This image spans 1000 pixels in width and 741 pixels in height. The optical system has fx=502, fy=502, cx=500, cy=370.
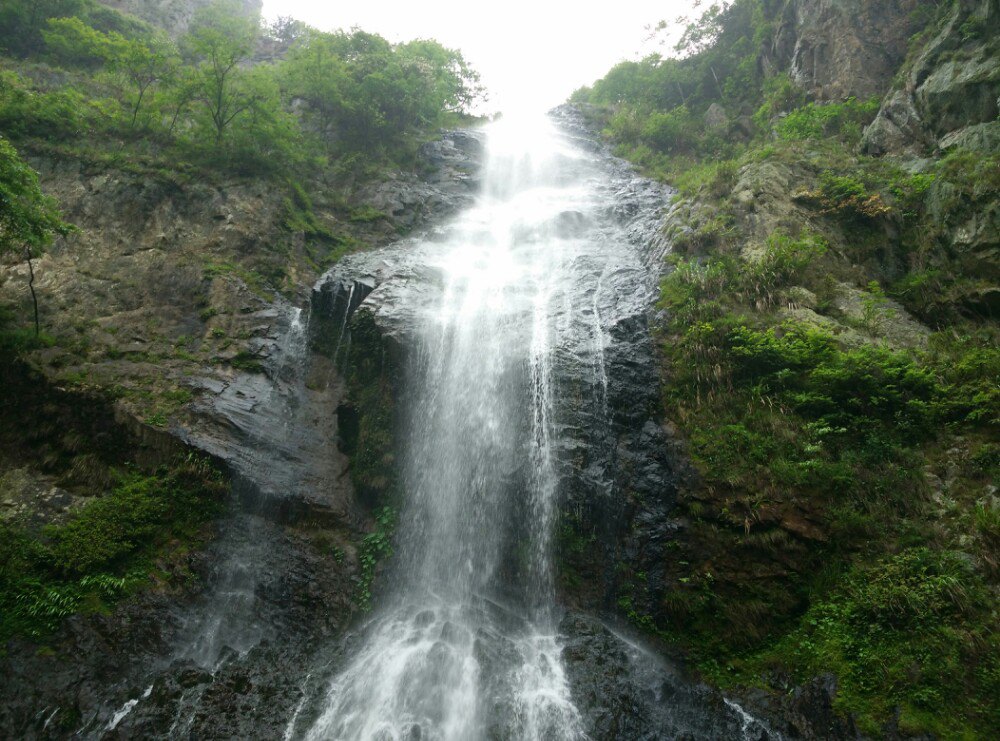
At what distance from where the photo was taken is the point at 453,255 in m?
14.6

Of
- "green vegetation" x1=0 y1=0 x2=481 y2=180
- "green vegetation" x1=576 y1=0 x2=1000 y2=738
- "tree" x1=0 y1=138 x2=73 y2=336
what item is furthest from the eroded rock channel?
"green vegetation" x1=0 y1=0 x2=481 y2=180

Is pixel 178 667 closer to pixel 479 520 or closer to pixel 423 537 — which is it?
pixel 423 537

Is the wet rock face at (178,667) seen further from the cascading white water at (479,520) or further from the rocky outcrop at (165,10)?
the rocky outcrop at (165,10)

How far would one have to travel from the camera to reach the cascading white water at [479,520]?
6590mm

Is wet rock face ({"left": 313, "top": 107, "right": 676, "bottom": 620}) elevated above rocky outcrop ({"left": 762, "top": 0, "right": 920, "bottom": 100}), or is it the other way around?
rocky outcrop ({"left": 762, "top": 0, "right": 920, "bottom": 100})

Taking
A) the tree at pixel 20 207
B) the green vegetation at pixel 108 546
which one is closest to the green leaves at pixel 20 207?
the tree at pixel 20 207

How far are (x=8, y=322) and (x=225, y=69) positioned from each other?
8.66m

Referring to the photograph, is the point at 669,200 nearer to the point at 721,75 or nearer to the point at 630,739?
the point at 721,75

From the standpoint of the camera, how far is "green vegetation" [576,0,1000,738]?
5.56 metres

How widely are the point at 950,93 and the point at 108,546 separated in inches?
731

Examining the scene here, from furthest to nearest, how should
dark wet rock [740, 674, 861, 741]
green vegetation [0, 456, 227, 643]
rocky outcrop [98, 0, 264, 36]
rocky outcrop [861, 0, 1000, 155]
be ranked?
rocky outcrop [98, 0, 264, 36], rocky outcrop [861, 0, 1000, 155], green vegetation [0, 456, 227, 643], dark wet rock [740, 674, 861, 741]

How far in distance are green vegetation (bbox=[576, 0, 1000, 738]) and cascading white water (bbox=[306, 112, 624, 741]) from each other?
1148 mm

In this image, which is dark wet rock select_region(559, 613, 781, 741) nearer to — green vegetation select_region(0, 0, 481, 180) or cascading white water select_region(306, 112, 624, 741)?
cascading white water select_region(306, 112, 624, 741)

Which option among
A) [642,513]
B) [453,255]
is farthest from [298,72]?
[642,513]
